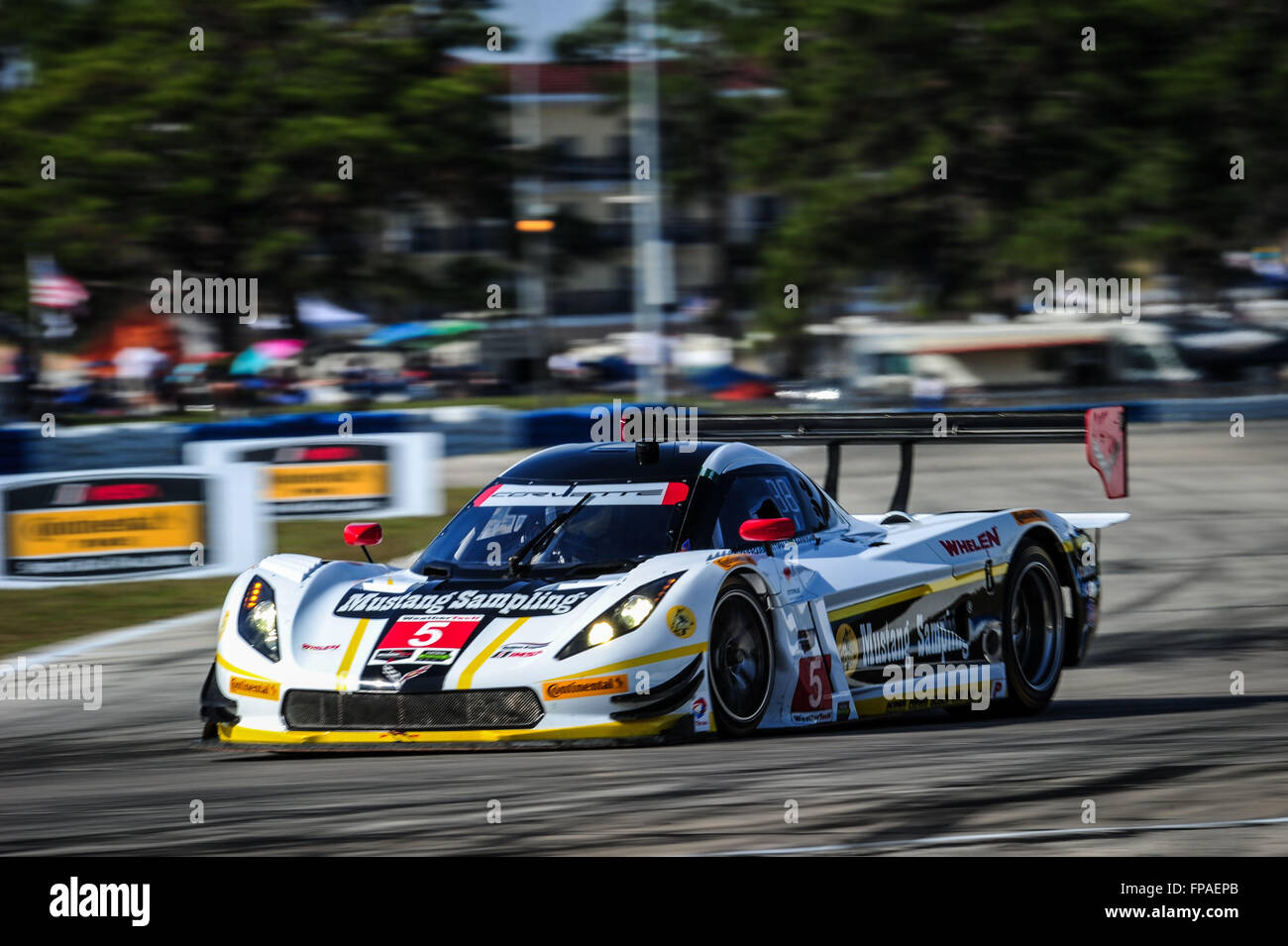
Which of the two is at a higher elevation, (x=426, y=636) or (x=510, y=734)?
(x=426, y=636)

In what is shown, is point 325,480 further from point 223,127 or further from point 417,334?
point 417,334

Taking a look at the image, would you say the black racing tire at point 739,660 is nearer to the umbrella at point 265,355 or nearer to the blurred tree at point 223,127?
the blurred tree at point 223,127

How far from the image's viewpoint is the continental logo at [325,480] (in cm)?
1689

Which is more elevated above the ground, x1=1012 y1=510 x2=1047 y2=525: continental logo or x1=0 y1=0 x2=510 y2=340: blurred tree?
x1=0 y1=0 x2=510 y2=340: blurred tree

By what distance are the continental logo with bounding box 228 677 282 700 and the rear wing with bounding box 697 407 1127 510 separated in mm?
3056

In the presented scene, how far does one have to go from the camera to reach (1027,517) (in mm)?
9219

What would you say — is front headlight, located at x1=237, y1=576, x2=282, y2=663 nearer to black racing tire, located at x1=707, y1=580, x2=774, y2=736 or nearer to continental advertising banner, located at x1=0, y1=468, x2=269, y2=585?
black racing tire, located at x1=707, y1=580, x2=774, y2=736

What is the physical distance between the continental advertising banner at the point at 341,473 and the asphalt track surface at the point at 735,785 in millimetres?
6270

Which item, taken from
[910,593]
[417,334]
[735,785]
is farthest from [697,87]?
[735,785]

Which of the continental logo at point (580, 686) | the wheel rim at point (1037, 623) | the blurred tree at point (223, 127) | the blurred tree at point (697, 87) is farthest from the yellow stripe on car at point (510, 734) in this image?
the blurred tree at point (697, 87)

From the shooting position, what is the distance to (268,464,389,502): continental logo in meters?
16.9

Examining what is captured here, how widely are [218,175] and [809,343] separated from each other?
512 inches

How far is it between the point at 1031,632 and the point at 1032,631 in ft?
0.04

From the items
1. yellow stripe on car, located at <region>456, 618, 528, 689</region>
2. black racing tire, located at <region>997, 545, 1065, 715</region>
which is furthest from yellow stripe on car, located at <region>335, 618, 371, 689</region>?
black racing tire, located at <region>997, 545, 1065, 715</region>
